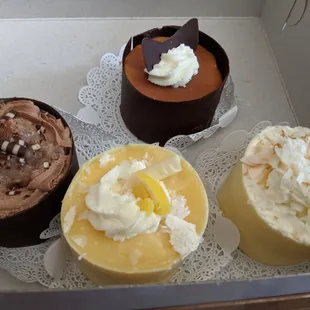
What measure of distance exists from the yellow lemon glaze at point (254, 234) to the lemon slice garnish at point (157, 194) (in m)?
0.14

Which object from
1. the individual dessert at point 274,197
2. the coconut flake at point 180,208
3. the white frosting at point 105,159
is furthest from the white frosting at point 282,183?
the white frosting at point 105,159

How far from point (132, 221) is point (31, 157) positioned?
0.20 meters

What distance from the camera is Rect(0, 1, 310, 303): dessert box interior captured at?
0.81 meters

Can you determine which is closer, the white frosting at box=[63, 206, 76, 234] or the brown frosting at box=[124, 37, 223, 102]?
the white frosting at box=[63, 206, 76, 234]

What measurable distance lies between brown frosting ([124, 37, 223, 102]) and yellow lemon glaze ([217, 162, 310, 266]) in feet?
→ 0.55

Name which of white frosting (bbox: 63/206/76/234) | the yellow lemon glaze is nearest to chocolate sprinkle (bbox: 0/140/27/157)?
white frosting (bbox: 63/206/76/234)

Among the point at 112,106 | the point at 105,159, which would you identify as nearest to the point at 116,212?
the point at 105,159

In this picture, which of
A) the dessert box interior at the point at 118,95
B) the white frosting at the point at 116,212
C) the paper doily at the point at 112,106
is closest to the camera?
Result: the white frosting at the point at 116,212

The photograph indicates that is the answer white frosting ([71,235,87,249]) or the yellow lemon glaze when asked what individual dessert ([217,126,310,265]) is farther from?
white frosting ([71,235,87,249])

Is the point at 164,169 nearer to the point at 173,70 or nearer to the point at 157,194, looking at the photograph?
the point at 157,194

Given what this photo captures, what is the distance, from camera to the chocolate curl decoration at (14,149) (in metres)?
0.78

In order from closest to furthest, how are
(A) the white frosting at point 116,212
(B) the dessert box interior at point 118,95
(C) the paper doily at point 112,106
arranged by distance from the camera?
1. (A) the white frosting at point 116,212
2. (B) the dessert box interior at point 118,95
3. (C) the paper doily at point 112,106

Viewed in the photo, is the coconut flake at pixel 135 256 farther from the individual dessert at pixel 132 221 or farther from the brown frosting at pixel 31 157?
the brown frosting at pixel 31 157

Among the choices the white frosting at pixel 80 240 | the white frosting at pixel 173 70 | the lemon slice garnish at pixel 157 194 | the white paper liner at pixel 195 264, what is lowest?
the white paper liner at pixel 195 264
